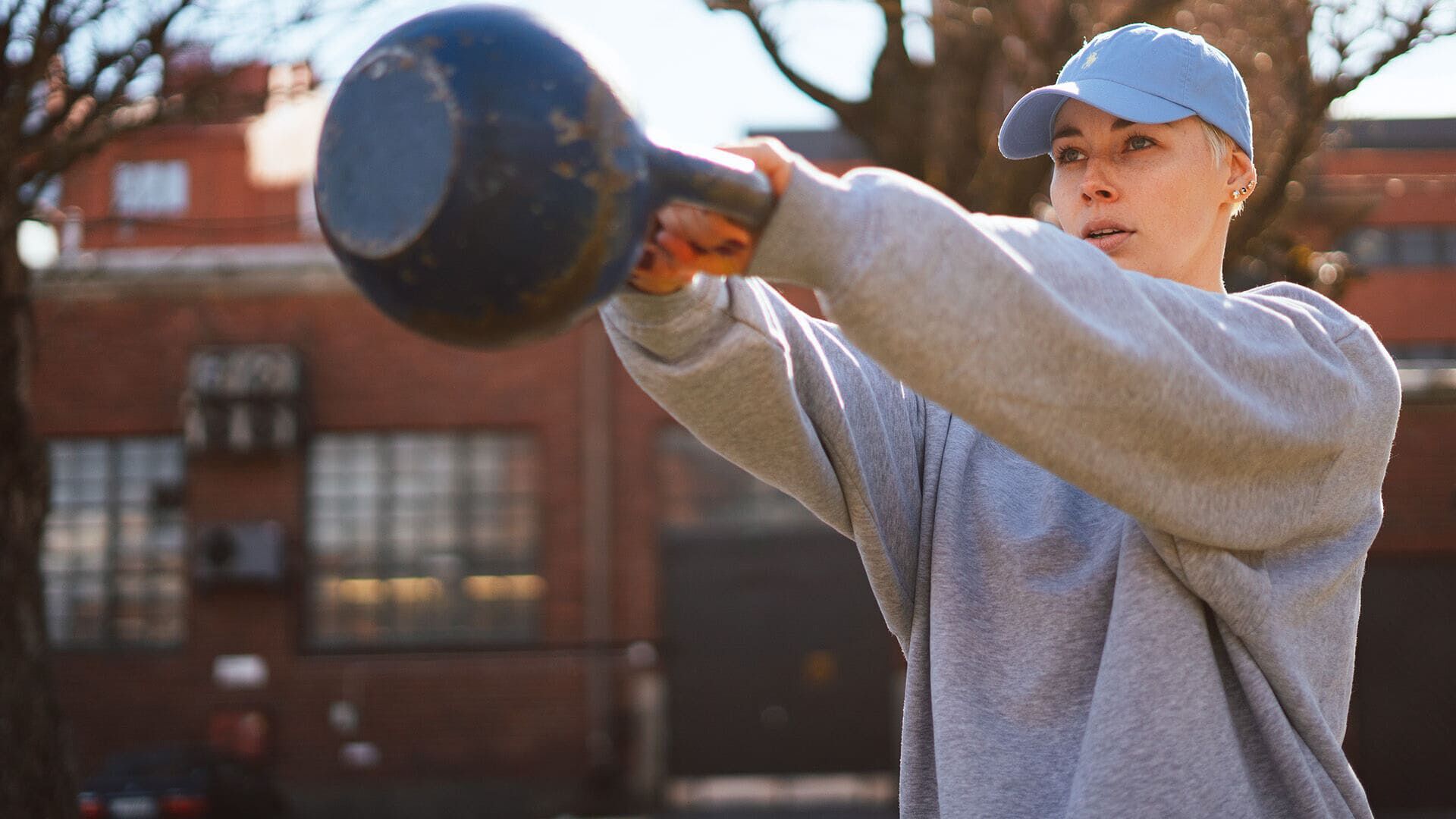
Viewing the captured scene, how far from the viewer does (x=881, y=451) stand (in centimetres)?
157

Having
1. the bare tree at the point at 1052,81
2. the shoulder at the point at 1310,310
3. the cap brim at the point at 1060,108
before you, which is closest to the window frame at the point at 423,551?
the bare tree at the point at 1052,81

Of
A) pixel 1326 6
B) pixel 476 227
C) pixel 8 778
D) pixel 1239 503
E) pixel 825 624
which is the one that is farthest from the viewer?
pixel 825 624

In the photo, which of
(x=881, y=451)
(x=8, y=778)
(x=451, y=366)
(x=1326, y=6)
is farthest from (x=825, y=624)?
(x=881, y=451)

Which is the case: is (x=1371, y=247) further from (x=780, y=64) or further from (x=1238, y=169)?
(x=1238, y=169)

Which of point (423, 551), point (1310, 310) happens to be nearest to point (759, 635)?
point (423, 551)

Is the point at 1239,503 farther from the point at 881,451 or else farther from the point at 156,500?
the point at 156,500

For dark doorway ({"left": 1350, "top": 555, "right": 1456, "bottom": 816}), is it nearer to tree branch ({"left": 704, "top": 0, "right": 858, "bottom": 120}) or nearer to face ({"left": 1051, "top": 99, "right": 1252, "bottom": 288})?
tree branch ({"left": 704, "top": 0, "right": 858, "bottom": 120})

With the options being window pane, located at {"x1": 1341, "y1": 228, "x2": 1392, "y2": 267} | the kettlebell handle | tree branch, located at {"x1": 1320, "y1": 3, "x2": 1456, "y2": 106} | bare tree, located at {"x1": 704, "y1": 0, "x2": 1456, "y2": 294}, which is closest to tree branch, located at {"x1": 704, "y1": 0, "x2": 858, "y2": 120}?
bare tree, located at {"x1": 704, "y1": 0, "x2": 1456, "y2": 294}

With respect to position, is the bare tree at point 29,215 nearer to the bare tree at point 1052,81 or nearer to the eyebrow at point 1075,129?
the bare tree at point 1052,81

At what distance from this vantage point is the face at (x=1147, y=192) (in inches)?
61.9

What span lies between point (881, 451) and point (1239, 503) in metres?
0.42

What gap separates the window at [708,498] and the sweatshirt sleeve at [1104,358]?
1386 centimetres

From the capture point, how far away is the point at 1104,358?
3.63 feet

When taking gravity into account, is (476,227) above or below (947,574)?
above
